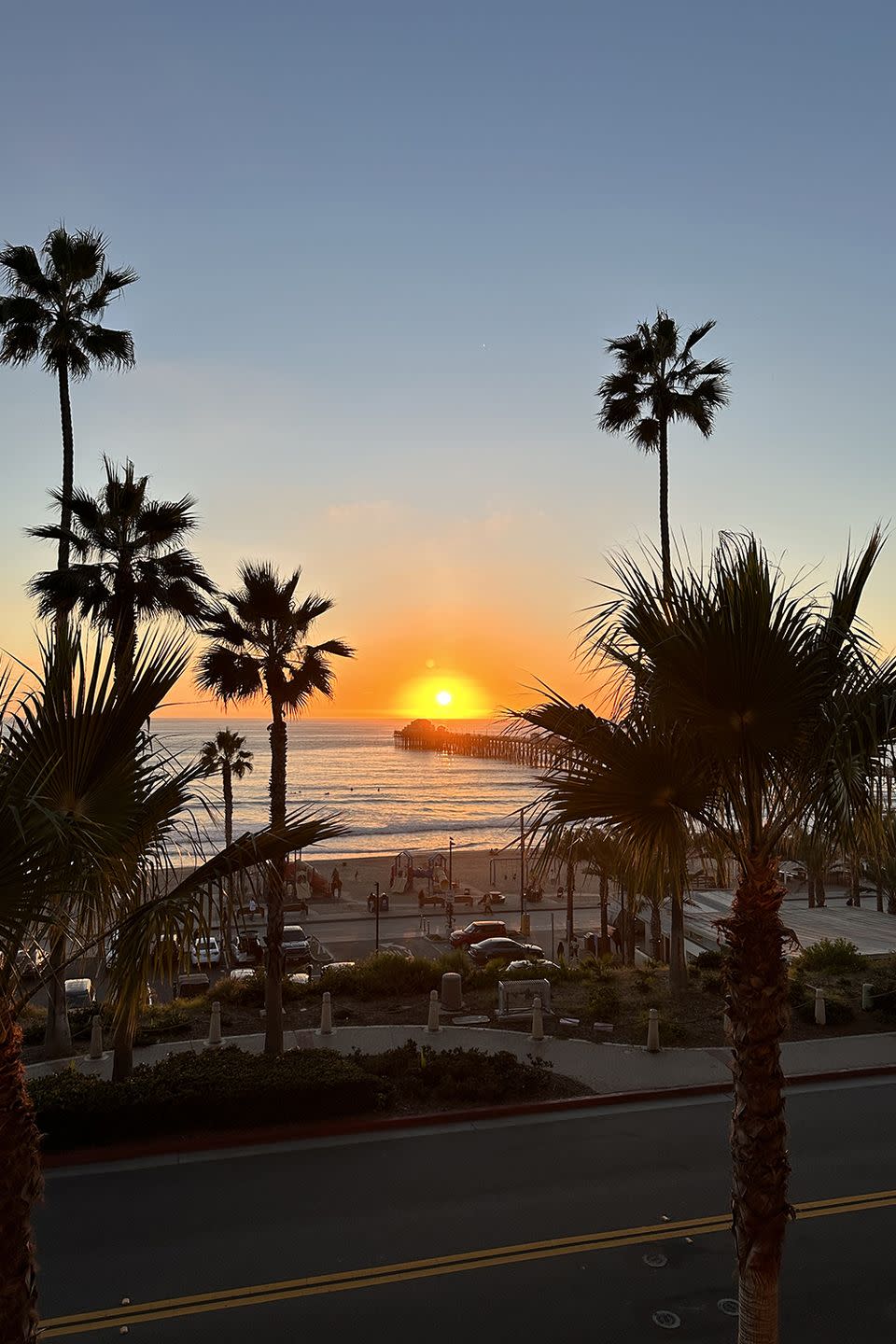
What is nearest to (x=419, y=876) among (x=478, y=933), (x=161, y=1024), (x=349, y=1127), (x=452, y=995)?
(x=478, y=933)

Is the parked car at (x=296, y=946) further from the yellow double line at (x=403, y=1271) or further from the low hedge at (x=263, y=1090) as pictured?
the yellow double line at (x=403, y=1271)

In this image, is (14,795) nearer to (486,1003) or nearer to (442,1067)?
(442,1067)

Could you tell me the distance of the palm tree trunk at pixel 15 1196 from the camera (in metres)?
4.71

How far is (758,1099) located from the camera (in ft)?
19.4

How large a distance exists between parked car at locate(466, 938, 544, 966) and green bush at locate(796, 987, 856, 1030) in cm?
1500

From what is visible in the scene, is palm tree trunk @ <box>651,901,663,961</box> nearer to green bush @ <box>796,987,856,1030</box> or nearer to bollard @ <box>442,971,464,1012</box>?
green bush @ <box>796,987,856,1030</box>

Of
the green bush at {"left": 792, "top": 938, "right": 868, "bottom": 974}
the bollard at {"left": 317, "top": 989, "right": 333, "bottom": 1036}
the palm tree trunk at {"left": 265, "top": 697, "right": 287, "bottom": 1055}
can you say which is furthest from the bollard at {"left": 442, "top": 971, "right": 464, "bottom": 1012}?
the green bush at {"left": 792, "top": 938, "right": 868, "bottom": 974}

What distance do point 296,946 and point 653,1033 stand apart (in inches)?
778

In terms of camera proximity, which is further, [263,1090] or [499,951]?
[499,951]

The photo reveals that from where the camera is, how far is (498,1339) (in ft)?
23.0

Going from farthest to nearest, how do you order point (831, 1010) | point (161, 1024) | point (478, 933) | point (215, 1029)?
point (478, 933) < point (161, 1024) < point (831, 1010) < point (215, 1029)

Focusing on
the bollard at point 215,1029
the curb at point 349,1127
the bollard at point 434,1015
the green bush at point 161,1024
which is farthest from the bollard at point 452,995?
the curb at point 349,1127

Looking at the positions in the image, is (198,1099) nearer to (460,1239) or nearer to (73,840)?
(460,1239)

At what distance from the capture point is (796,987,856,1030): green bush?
16438 mm
